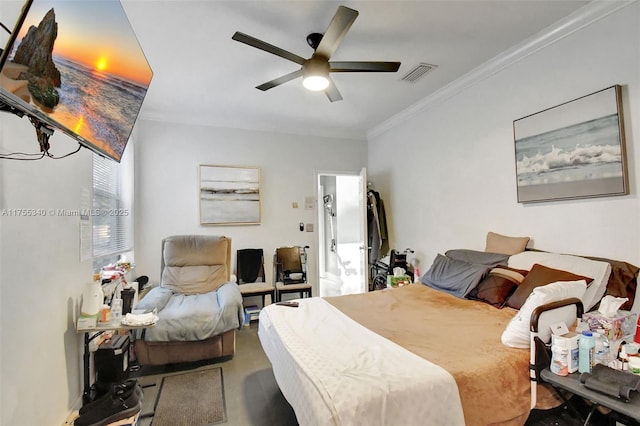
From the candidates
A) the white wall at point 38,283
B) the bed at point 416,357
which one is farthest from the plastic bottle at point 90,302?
the bed at point 416,357

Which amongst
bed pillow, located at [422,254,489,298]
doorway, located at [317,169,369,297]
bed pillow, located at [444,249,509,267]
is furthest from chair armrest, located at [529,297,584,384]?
doorway, located at [317,169,369,297]

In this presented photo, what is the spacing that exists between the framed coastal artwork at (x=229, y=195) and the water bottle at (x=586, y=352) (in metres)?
3.69

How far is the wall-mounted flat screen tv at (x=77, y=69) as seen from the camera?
3.00ft

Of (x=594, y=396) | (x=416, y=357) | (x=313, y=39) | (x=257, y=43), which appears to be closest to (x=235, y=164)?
(x=313, y=39)

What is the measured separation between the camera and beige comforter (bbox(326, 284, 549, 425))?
4.69 ft

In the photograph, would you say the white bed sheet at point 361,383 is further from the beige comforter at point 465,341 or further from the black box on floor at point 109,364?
the black box on floor at point 109,364

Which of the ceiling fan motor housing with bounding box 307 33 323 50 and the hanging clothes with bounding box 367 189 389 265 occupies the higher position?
the ceiling fan motor housing with bounding box 307 33 323 50

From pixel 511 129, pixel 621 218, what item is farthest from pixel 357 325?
pixel 511 129

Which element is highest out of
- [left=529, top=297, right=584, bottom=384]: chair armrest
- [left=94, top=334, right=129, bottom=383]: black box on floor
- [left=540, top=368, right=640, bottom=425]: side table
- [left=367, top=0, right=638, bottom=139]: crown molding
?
[left=367, top=0, right=638, bottom=139]: crown molding

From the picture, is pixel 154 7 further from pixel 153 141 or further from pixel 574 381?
pixel 574 381

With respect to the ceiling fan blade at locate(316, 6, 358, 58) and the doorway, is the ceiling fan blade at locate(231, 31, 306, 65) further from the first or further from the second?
the doorway

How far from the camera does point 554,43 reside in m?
2.42

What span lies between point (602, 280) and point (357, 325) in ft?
5.18

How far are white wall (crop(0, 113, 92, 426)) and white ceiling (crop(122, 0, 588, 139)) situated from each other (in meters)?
1.17
